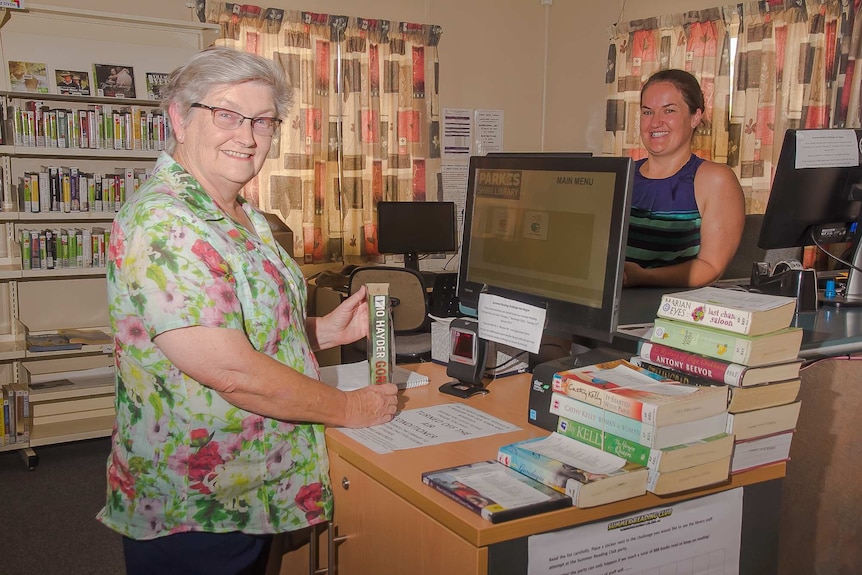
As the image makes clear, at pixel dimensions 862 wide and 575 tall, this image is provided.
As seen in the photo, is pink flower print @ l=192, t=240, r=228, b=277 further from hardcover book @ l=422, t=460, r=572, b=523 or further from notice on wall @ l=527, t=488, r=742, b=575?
notice on wall @ l=527, t=488, r=742, b=575

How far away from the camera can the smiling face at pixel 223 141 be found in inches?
55.1

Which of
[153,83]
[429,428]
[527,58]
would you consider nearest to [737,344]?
[429,428]

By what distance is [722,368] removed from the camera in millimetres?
1323

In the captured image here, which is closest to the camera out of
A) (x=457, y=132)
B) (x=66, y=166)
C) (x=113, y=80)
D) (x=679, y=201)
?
(x=679, y=201)

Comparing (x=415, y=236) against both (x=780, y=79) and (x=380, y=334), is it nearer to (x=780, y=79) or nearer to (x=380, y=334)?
(x=780, y=79)

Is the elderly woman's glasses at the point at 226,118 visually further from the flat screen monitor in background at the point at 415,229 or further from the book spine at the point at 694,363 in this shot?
the flat screen monitor in background at the point at 415,229

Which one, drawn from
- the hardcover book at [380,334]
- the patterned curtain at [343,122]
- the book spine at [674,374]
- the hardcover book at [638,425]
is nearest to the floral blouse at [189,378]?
the hardcover book at [380,334]

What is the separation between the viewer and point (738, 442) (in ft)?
4.46

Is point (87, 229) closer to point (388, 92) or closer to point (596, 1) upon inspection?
point (388, 92)

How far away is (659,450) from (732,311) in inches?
10.7

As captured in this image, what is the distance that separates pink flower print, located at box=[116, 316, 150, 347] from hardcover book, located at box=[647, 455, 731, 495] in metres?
0.83

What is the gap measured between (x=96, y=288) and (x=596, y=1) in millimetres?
3657

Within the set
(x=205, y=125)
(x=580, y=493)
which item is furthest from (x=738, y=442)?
(x=205, y=125)

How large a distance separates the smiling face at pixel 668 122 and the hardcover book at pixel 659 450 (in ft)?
4.63
